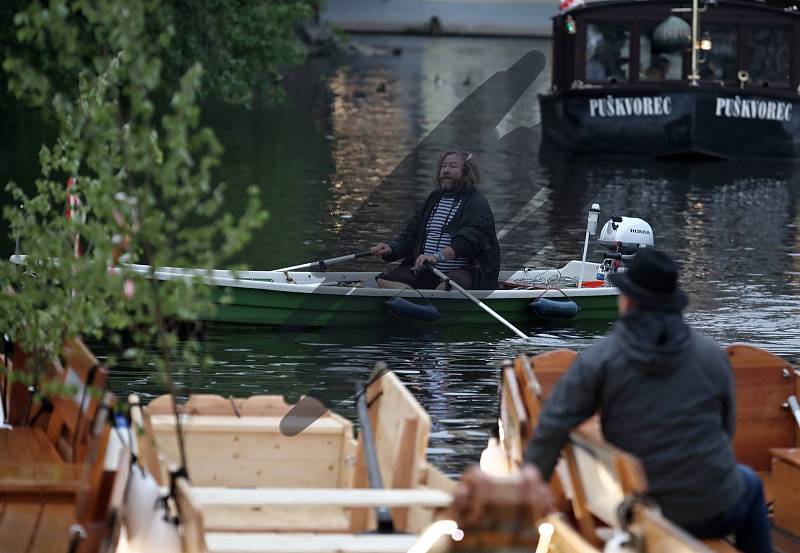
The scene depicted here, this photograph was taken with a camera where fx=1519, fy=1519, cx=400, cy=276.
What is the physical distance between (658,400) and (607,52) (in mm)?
25687

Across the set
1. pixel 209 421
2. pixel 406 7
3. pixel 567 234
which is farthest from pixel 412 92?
pixel 209 421

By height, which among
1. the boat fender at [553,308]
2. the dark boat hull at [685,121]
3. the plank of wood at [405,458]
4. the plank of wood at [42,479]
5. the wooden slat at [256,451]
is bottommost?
the dark boat hull at [685,121]

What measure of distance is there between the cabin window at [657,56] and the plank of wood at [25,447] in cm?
2364

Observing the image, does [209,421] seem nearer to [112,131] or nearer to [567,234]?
[112,131]

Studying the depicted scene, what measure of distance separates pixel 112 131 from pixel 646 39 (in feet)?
82.8

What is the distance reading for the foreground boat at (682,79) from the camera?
2973cm

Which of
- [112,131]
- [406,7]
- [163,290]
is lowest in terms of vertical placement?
[406,7]

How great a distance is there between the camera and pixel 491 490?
4617 millimetres

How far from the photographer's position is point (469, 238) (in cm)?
1326

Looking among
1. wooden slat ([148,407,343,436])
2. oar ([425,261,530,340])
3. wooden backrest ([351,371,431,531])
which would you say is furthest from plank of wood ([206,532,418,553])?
oar ([425,261,530,340])

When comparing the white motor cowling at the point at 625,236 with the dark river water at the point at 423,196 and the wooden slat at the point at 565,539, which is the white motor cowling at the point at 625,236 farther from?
the wooden slat at the point at 565,539

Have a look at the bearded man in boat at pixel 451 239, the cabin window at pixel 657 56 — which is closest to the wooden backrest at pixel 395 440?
the bearded man in boat at pixel 451 239

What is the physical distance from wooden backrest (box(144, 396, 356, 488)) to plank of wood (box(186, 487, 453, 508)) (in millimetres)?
1556

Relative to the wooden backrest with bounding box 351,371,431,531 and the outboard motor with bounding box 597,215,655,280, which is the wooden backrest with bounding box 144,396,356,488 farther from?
the outboard motor with bounding box 597,215,655,280
